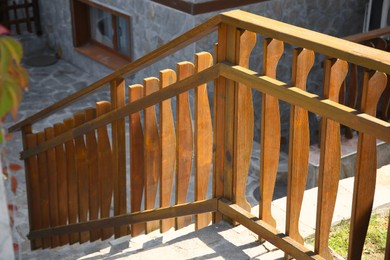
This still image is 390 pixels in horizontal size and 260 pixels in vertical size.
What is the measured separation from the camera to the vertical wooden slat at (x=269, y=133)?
10.2 ft

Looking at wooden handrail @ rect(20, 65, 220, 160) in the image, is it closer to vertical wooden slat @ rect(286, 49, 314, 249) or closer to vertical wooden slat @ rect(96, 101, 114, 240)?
vertical wooden slat @ rect(96, 101, 114, 240)

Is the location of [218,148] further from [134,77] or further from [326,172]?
[134,77]

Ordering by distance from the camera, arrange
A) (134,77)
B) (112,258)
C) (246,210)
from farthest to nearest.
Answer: (134,77) → (112,258) → (246,210)

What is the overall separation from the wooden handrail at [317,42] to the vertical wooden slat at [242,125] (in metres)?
0.10

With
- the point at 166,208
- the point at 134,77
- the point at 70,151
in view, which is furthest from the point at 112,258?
the point at 134,77

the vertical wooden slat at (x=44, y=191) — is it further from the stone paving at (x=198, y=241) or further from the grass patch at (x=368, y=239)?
the grass patch at (x=368, y=239)

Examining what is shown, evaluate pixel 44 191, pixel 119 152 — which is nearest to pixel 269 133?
pixel 119 152

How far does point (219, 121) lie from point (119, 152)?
1.34 meters

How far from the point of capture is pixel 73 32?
37.2 feet

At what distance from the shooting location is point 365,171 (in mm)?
2854

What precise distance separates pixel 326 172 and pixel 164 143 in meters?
1.35

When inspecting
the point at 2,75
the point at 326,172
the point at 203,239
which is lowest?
the point at 203,239

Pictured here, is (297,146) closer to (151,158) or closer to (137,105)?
(137,105)

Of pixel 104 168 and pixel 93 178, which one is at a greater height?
pixel 104 168
